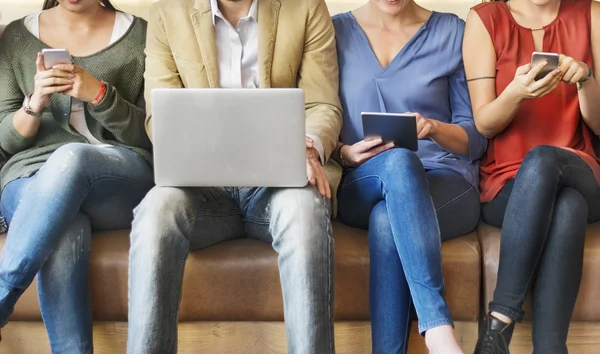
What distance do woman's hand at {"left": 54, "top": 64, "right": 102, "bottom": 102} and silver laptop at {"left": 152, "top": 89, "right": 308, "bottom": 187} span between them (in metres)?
0.35

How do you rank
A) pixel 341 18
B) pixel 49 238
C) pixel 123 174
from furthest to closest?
pixel 341 18 < pixel 123 174 < pixel 49 238

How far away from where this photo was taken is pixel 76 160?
1502 millimetres

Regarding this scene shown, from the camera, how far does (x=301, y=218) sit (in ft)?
4.56

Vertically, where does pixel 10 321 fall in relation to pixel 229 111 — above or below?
below

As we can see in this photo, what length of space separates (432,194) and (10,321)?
0.94 metres

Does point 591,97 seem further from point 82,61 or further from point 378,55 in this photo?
point 82,61

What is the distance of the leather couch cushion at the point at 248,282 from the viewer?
1.56 metres

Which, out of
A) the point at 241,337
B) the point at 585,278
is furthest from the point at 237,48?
the point at 585,278

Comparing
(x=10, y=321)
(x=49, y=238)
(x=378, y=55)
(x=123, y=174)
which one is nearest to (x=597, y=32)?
(x=378, y=55)

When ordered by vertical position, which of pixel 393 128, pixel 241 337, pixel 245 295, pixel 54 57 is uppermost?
pixel 54 57

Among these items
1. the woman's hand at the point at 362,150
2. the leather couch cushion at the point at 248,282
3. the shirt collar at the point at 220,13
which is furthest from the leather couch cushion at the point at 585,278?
the shirt collar at the point at 220,13

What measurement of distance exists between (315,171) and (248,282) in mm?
285

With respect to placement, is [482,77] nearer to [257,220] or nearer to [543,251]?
[543,251]

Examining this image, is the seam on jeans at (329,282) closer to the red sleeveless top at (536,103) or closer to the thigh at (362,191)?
the thigh at (362,191)
